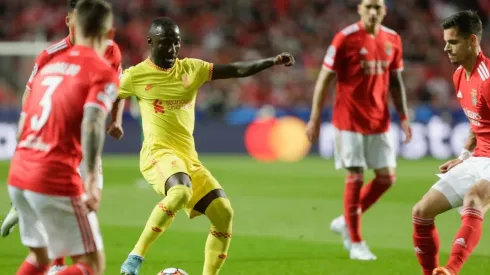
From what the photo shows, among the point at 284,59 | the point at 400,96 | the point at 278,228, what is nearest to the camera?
the point at 284,59

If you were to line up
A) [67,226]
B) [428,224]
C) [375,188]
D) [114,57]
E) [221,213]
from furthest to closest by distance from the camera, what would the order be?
[375,188] → [114,57] → [221,213] → [428,224] → [67,226]

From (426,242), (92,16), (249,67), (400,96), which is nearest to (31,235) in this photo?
(92,16)

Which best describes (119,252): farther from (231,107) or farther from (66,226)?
(231,107)

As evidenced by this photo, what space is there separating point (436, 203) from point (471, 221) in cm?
28

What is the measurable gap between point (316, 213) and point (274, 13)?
50.2 ft

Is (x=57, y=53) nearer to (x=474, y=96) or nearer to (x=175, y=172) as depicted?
(x=175, y=172)

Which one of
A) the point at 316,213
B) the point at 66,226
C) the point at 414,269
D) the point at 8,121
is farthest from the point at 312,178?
the point at 66,226

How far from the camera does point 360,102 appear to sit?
9.59 m

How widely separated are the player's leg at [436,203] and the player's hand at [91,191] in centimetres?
278

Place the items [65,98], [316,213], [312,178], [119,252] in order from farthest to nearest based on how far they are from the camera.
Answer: [312,178], [316,213], [119,252], [65,98]

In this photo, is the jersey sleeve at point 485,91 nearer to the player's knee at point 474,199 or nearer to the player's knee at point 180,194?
the player's knee at point 474,199

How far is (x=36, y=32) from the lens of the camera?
2572 centimetres

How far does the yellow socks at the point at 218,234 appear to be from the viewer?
23.7ft

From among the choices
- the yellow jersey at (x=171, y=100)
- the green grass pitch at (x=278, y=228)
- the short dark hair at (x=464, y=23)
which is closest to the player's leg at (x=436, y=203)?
the short dark hair at (x=464, y=23)
